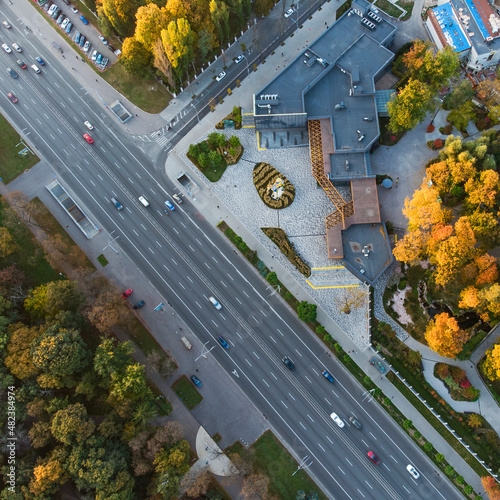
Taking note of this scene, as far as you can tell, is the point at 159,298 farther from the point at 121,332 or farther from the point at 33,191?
the point at 33,191

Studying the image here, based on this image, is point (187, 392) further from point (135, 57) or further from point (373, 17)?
point (373, 17)

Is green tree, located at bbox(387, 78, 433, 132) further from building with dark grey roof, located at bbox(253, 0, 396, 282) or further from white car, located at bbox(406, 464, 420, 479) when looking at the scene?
white car, located at bbox(406, 464, 420, 479)

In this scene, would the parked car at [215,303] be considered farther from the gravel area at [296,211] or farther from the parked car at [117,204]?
the parked car at [117,204]

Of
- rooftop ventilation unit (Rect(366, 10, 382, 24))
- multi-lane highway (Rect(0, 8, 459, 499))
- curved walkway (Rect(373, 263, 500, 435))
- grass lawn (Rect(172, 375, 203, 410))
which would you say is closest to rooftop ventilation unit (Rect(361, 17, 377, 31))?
rooftop ventilation unit (Rect(366, 10, 382, 24))

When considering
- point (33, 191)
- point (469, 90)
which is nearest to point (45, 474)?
point (33, 191)

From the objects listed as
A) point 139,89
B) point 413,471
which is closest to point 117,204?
point 139,89
